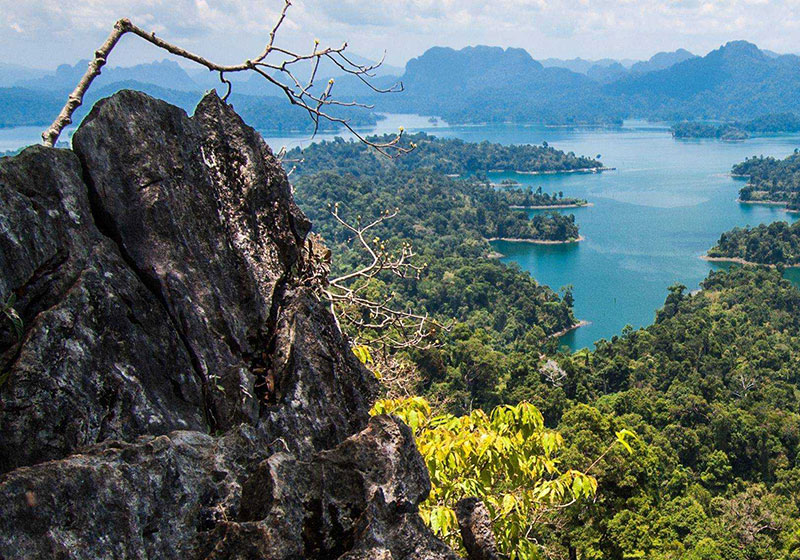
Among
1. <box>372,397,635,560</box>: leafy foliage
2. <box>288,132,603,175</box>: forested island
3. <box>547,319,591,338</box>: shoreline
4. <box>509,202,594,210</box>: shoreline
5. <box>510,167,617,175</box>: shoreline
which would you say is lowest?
<box>547,319,591,338</box>: shoreline

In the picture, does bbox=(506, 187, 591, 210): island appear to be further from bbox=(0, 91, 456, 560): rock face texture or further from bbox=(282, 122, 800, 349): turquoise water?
bbox=(0, 91, 456, 560): rock face texture

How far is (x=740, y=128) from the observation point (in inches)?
6978

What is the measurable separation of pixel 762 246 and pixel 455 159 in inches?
3085

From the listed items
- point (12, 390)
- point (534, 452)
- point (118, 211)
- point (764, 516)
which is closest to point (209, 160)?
point (118, 211)

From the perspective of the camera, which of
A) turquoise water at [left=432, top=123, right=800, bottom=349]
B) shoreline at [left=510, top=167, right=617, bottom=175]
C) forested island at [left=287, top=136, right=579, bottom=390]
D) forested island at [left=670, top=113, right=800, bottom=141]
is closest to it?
Answer: forested island at [left=287, top=136, right=579, bottom=390]

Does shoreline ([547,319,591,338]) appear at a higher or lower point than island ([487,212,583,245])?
lower

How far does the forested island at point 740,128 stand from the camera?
164750 millimetres

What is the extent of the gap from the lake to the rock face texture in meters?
32.2

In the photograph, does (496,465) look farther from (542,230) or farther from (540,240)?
(540,240)

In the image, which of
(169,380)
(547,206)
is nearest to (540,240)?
(547,206)

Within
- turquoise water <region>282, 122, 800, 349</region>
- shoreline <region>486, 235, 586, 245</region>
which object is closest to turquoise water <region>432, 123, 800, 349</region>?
turquoise water <region>282, 122, 800, 349</region>

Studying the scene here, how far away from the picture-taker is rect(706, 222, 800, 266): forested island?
61.3m

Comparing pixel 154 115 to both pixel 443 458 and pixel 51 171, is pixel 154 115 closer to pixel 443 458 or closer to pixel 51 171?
pixel 51 171

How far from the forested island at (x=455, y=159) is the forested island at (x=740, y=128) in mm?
57642
